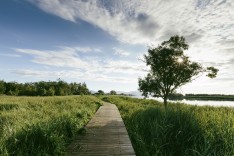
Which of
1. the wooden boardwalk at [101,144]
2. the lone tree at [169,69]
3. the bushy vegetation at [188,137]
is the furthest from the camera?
the lone tree at [169,69]

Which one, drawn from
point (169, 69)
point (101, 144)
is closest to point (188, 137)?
point (101, 144)

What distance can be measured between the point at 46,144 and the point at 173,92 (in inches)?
684

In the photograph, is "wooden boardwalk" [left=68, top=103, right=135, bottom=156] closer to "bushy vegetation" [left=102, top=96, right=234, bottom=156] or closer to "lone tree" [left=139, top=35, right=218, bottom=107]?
"bushy vegetation" [left=102, top=96, right=234, bottom=156]

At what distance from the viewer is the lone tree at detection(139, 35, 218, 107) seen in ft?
66.7

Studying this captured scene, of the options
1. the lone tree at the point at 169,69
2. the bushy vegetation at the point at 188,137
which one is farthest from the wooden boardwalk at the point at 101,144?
the lone tree at the point at 169,69

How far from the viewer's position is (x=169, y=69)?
2070cm

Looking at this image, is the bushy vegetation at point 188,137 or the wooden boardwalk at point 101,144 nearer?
the bushy vegetation at point 188,137

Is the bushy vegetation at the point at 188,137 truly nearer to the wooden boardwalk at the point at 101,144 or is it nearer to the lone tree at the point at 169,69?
the wooden boardwalk at the point at 101,144

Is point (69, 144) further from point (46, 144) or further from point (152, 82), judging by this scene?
point (152, 82)

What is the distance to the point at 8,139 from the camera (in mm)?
6301

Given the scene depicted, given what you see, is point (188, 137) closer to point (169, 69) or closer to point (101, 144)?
point (101, 144)

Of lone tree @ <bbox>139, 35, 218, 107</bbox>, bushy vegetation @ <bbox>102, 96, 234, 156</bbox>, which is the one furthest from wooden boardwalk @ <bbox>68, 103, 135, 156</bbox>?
lone tree @ <bbox>139, 35, 218, 107</bbox>

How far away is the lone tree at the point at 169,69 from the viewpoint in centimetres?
2034

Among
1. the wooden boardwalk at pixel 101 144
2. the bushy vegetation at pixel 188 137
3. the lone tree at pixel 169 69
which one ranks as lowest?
the wooden boardwalk at pixel 101 144
